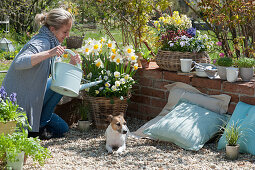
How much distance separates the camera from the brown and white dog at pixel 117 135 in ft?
10.0

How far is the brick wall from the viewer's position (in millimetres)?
3318

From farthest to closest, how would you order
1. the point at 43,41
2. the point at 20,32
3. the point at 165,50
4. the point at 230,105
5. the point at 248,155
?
the point at 20,32, the point at 165,50, the point at 230,105, the point at 43,41, the point at 248,155

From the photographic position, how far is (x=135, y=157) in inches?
116

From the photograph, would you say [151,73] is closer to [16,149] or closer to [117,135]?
[117,135]

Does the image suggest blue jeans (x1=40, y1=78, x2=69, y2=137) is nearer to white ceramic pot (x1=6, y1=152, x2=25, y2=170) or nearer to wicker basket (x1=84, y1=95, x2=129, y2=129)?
wicker basket (x1=84, y1=95, x2=129, y2=129)

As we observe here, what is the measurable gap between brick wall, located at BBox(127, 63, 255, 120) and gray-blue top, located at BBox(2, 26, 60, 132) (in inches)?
46.7

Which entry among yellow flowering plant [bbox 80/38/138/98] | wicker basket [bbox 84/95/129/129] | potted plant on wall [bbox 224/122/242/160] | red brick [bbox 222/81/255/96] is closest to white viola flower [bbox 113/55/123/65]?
yellow flowering plant [bbox 80/38/138/98]

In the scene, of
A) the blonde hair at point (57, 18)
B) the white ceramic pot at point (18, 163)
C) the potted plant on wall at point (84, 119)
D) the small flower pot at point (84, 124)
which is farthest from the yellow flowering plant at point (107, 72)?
the white ceramic pot at point (18, 163)

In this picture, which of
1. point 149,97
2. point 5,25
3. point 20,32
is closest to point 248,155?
point 149,97

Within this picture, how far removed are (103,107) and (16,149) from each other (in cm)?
134

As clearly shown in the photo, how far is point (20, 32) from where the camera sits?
9727 millimetres

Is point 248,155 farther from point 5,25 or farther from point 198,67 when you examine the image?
point 5,25

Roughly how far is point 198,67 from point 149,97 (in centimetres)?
70

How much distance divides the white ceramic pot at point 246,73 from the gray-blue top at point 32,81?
1703 mm
